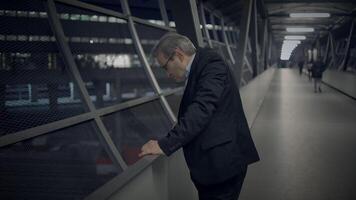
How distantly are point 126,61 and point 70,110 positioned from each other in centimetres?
447

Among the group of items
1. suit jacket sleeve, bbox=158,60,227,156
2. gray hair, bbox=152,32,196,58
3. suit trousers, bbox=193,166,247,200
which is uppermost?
gray hair, bbox=152,32,196,58

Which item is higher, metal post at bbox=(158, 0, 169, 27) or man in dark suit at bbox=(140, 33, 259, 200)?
metal post at bbox=(158, 0, 169, 27)

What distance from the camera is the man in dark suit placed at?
2526 mm

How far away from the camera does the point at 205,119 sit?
2514 mm

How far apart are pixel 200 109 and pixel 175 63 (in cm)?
36

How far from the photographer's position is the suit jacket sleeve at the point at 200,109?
8.19 feet

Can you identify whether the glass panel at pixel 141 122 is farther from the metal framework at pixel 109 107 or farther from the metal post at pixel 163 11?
the metal post at pixel 163 11

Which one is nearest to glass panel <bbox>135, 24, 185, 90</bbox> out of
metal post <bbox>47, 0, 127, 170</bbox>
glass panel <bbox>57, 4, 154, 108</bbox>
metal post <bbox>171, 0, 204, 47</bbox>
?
glass panel <bbox>57, 4, 154, 108</bbox>

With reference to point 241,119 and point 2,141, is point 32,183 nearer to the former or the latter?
point 2,141

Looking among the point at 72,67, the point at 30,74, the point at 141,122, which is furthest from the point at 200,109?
the point at 141,122

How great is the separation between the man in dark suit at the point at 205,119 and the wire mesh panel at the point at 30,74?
1470 mm

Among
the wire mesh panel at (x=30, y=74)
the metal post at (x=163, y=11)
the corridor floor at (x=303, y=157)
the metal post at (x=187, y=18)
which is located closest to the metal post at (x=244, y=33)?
the corridor floor at (x=303, y=157)

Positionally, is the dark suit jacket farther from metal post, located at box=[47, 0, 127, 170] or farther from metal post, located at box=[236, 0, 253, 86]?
metal post, located at box=[236, 0, 253, 86]

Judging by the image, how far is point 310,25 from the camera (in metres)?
35.8
